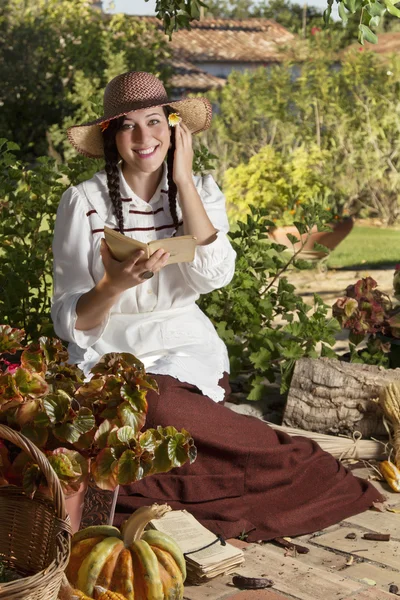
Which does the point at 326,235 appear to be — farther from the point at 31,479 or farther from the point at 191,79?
the point at 191,79

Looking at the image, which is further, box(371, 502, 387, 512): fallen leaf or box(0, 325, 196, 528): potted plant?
box(371, 502, 387, 512): fallen leaf

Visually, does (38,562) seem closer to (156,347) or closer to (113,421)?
(113,421)

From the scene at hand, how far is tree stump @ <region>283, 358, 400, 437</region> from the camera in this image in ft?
13.8

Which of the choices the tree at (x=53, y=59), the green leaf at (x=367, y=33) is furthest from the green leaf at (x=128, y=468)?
the tree at (x=53, y=59)

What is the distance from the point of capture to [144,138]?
3459 mm

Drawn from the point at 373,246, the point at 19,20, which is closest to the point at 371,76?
the point at 373,246

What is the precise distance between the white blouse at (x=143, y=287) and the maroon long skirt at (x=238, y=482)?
16cm

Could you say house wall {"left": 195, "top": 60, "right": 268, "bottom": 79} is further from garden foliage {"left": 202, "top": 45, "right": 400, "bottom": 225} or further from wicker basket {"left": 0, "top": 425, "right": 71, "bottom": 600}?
wicker basket {"left": 0, "top": 425, "right": 71, "bottom": 600}

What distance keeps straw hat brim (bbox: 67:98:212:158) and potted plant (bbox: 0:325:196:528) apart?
4.29 ft

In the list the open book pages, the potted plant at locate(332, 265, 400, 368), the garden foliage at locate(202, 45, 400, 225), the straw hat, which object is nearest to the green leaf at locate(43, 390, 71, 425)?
the open book pages

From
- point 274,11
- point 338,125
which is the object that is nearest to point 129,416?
point 338,125

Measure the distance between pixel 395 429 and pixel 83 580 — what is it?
6.57 feet

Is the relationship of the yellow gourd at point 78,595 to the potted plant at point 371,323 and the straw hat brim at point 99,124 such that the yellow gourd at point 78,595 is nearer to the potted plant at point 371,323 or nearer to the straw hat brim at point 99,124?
the straw hat brim at point 99,124

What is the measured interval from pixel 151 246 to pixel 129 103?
0.70 meters
